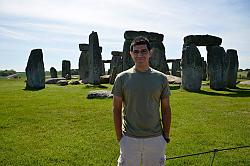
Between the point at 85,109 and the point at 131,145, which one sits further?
the point at 85,109

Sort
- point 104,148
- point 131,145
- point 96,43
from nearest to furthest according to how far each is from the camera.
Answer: point 131,145, point 104,148, point 96,43

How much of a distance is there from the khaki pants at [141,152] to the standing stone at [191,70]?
15.2m

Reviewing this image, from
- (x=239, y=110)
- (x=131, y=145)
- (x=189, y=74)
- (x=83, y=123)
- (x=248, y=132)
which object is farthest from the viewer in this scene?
(x=189, y=74)

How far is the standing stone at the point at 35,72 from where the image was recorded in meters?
21.6

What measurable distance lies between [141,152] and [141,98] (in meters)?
0.64

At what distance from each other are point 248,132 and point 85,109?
573 cm

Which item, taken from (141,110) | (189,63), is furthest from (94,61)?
(141,110)

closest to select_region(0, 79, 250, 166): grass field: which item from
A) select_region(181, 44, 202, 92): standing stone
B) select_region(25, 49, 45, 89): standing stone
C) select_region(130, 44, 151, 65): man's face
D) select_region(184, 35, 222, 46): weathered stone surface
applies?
select_region(130, 44, 151, 65): man's face

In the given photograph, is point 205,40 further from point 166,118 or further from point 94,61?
point 166,118

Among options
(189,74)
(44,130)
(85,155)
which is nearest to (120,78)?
(85,155)

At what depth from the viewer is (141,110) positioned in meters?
3.64

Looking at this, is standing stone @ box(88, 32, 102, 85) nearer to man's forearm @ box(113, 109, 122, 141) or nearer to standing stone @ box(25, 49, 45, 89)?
standing stone @ box(25, 49, 45, 89)

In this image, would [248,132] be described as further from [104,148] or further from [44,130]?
[44,130]

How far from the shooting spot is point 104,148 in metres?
6.38
